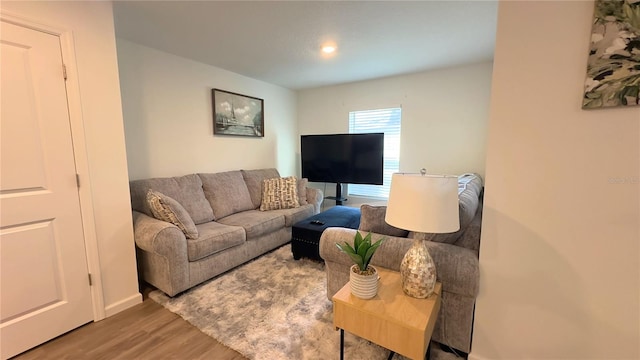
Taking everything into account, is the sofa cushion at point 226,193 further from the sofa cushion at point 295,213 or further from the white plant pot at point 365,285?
the white plant pot at point 365,285

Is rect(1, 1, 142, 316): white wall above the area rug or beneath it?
above

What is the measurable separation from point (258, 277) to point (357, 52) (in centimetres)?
261

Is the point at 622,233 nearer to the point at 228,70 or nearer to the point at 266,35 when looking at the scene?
the point at 266,35

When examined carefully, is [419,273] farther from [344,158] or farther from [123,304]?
[344,158]

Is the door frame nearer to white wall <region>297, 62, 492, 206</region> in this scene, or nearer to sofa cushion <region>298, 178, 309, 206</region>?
sofa cushion <region>298, 178, 309, 206</region>

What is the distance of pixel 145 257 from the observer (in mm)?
2273

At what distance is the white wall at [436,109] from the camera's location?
131 inches

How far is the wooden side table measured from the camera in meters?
1.15

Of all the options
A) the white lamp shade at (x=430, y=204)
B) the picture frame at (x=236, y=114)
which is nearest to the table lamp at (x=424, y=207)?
the white lamp shade at (x=430, y=204)

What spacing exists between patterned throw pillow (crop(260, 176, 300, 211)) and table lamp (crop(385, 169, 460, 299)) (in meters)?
2.35

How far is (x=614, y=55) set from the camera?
3.44ft

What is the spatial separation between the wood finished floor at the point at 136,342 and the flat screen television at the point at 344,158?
9.12 feet

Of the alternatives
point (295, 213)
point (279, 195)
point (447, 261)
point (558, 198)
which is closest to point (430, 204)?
point (447, 261)

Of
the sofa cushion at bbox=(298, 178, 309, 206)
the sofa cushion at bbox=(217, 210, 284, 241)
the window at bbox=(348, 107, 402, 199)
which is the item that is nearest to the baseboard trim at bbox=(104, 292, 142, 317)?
the sofa cushion at bbox=(217, 210, 284, 241)
